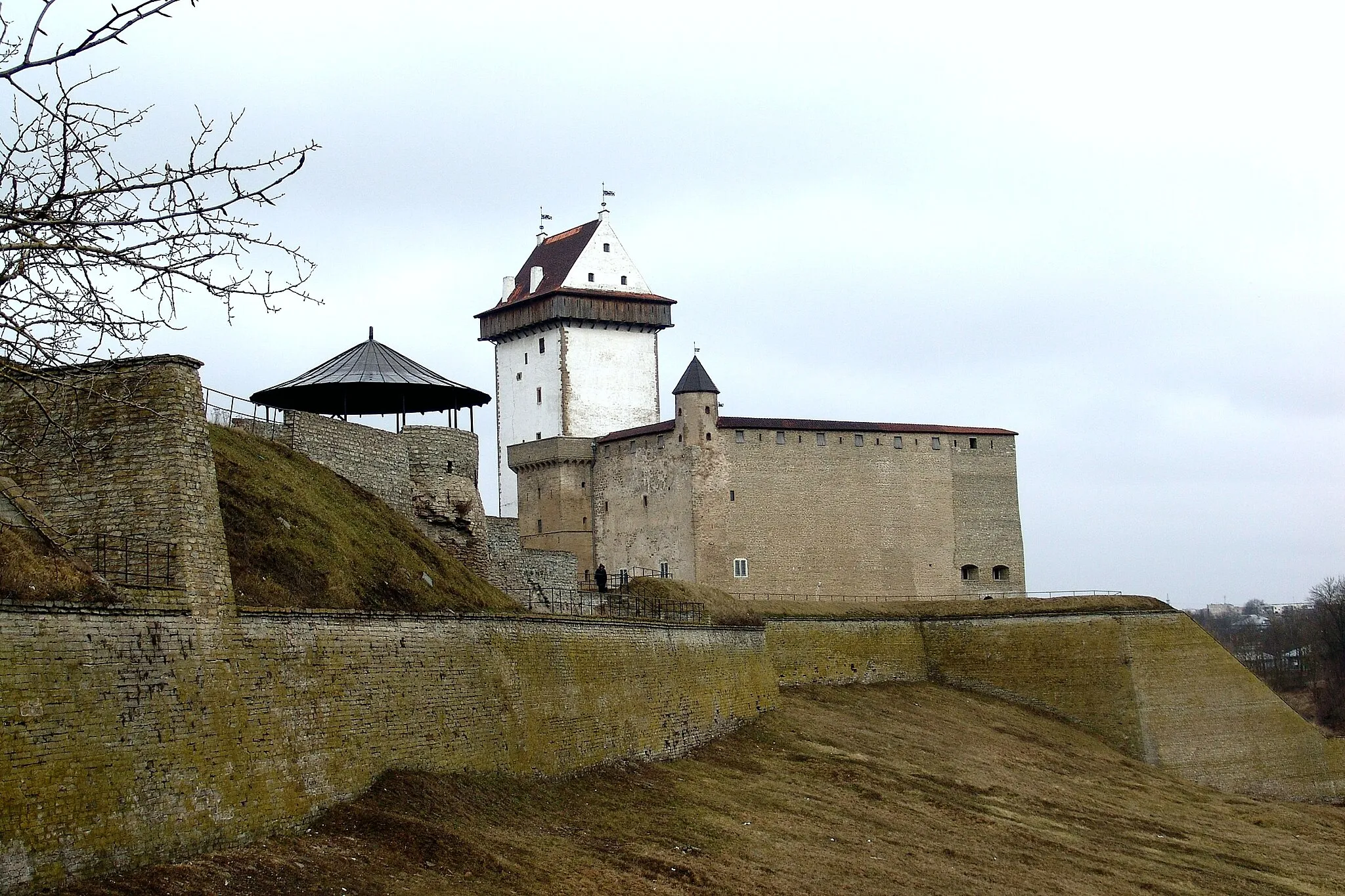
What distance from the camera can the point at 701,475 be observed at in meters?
49.5

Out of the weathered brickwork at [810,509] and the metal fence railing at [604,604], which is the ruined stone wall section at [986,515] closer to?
the weathered brickwork at [810,509]

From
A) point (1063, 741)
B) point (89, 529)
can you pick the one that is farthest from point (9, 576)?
point (1063, 741)

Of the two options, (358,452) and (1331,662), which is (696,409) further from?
(1331,662)

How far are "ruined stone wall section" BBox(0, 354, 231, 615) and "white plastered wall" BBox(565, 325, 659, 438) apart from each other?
3844 centimetres

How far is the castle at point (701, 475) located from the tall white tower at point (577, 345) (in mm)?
76

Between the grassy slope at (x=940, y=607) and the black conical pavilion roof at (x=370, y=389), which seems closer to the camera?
the black conical pavilion roof at (x=370, y=389)

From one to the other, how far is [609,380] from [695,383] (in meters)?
7.85

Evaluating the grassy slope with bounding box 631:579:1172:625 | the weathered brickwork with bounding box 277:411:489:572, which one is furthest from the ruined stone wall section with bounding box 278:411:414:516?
the grassy slope with bounding box 631:579:1172:625

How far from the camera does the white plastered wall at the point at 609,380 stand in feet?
185

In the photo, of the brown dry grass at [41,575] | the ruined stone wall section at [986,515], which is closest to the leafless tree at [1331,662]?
the ruined stone wall section at [986,515]

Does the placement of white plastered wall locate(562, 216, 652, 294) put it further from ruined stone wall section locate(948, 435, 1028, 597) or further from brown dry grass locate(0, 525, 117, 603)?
brown dry grass locate(0, 525, 117, 603)

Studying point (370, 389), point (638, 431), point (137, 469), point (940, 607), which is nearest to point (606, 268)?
point (638, 431)

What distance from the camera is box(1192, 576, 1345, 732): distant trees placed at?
225 feet

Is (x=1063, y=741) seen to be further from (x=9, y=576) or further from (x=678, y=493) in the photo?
(x=9, y=576)
